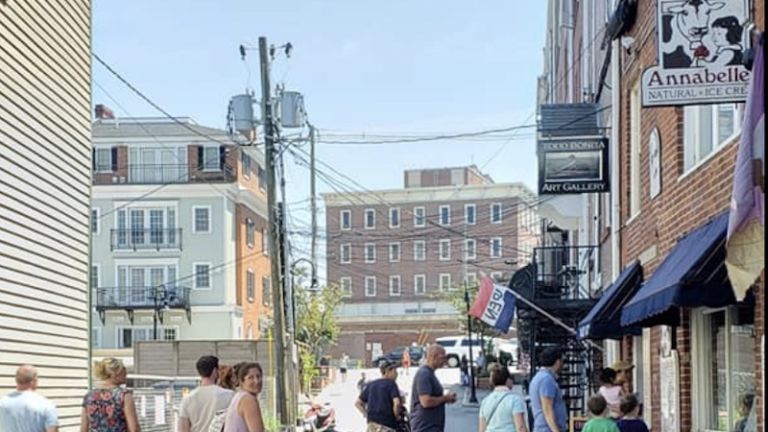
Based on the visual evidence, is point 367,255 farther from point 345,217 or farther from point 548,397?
point 548,397

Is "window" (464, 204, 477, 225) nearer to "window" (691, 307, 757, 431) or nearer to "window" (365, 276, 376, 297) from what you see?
"window" (365, 276, 376, 297)

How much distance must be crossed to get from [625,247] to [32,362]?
695 centimetres

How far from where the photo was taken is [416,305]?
7944cm

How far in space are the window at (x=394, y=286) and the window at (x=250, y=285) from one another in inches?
1083

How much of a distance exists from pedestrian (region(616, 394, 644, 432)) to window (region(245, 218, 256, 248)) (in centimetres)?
4416

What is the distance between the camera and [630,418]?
7969 millimetres

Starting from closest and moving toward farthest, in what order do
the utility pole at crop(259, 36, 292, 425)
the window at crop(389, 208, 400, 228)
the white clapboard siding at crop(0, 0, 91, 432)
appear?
the white clapboard siding at crop(0, 0, 91, 432) < the utility pole at crop(259, 36, 292, 425) < the window at crop(389, 208, 400, 228)

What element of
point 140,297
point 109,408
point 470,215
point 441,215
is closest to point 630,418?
point 109,408

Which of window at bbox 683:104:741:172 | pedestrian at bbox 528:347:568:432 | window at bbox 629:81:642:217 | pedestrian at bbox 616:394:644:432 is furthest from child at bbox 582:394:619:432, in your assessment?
window at bbox 629:81:642:217

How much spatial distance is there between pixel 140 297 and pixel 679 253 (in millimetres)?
43003

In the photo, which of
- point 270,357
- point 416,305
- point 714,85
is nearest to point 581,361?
point 270,357

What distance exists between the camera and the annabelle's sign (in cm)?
669

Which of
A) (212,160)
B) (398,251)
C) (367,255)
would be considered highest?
(212,160)

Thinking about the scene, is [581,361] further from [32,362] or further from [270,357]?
[32,362]
